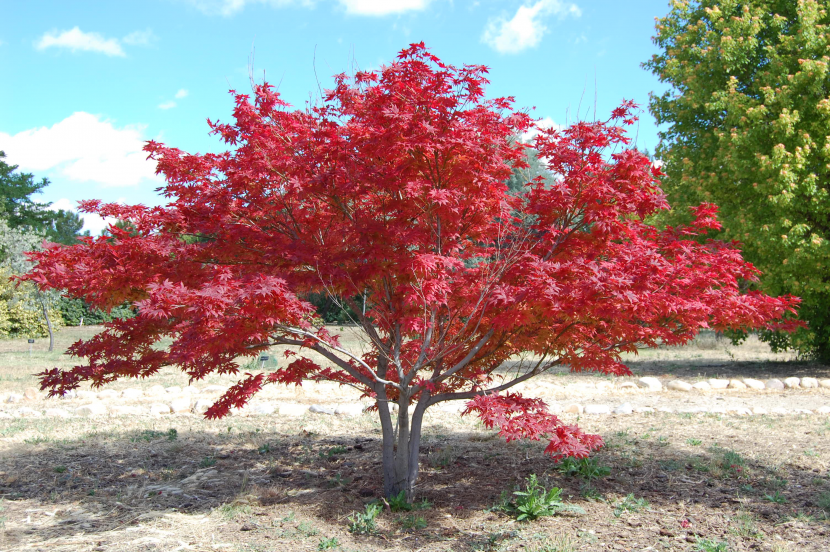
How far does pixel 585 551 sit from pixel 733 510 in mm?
1628

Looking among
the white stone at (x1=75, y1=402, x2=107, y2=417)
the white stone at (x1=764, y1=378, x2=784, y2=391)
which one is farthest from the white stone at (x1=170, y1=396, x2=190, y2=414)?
the white stone at (x1=764, y1=378, x2=784, y2=391)

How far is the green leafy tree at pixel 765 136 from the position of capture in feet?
39.8

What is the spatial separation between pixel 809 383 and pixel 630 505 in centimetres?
904

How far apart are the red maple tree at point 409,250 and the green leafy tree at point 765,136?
8.57 meters

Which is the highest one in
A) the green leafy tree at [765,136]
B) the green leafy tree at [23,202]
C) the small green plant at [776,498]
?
the green leafy tree at [23,202]

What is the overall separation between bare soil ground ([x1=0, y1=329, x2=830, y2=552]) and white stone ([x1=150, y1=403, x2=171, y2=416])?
0.51m

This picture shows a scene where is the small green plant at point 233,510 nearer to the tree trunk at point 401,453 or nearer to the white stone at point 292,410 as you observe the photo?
the tree trunk at point 401,453

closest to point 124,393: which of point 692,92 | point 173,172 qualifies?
point 173,172

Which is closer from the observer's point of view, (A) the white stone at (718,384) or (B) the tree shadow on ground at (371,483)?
(B) the tree shadow on ground at (371,483)

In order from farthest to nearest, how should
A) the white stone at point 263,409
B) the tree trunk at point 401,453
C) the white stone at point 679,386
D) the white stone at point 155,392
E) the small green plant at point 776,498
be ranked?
the white stone at point 679,386 < the white stone at point 155,392 < the white stone at point 263,409 < the tree trunk at point 401,453 < the small green plant at point 776,498

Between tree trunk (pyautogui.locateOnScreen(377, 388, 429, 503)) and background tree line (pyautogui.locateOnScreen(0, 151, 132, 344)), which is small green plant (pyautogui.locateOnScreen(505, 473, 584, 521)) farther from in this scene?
background tree line (pyautogui.locateOnScreen(0, 151, 132, 344))

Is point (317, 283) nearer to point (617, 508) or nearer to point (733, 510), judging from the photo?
point (617, 508)

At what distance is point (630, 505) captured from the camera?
516 cm

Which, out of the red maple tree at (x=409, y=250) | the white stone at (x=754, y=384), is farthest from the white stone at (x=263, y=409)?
the white stone at (x=754, y=384)
